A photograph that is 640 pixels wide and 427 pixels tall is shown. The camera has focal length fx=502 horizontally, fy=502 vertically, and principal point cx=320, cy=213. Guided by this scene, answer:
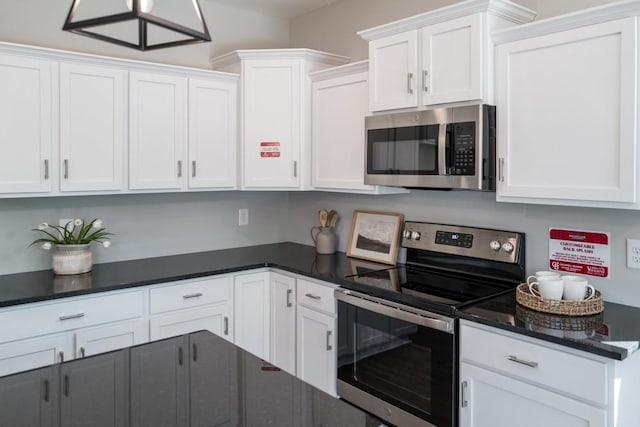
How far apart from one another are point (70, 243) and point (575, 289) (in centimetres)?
253

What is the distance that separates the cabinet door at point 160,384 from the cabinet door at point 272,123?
1.68 meters

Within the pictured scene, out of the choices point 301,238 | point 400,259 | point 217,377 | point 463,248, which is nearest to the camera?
point 217,377

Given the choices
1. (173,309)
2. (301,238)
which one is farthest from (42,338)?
(301,238)

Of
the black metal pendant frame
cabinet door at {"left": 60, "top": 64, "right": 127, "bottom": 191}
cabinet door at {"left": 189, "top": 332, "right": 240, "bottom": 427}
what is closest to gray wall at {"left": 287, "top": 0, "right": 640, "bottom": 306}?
cabinet door at {"left": 60, "top": 64, "right": 127, "bottom": 191}

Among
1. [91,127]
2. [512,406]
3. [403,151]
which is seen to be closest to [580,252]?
[512,406]

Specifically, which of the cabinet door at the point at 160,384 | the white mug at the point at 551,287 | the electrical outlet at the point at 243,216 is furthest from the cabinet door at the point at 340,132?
the cabinet door at the point at 160,384

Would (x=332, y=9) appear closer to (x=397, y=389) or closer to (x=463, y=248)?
(x=463, y=248)

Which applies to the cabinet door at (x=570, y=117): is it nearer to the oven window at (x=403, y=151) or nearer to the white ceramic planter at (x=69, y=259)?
the oven window at (x=403, y=151)

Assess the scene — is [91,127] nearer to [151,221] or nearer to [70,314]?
[151,221]

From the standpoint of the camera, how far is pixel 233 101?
326 centimetres

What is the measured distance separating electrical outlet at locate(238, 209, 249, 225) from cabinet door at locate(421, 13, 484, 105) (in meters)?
1.75

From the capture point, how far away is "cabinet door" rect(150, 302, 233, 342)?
2.73 metres

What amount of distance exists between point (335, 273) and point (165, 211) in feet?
4.27

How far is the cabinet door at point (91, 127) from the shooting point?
104 inches
